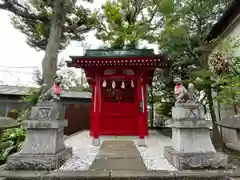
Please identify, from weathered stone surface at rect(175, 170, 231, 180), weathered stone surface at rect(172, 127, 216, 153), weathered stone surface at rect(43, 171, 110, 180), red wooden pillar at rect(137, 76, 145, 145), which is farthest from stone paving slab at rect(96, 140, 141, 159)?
weathered stone surface at rect(175, 170, 231, 180)

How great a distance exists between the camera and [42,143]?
3316 mm

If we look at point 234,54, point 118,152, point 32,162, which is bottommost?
point 118,152

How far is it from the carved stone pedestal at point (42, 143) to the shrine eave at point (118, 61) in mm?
2700

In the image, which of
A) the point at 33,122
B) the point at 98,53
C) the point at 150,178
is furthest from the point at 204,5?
the point at 33,122

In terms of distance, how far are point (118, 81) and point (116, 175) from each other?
4.61 meters

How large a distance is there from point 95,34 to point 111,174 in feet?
36.1

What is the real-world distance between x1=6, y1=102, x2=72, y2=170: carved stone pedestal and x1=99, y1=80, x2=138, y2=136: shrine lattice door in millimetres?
3044

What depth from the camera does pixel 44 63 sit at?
7562mm

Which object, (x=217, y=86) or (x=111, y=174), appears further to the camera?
(x=217, y=86)

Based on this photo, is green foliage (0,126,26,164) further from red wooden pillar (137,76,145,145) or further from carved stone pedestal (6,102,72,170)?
red wooden pillar (137,76,145,145)

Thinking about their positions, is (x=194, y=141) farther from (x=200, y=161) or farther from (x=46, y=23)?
(x=46, y=23)

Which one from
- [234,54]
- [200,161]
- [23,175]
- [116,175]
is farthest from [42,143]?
[234,54]

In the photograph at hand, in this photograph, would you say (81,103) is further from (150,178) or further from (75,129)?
(150,178)

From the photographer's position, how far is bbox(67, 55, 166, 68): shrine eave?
5.71m
